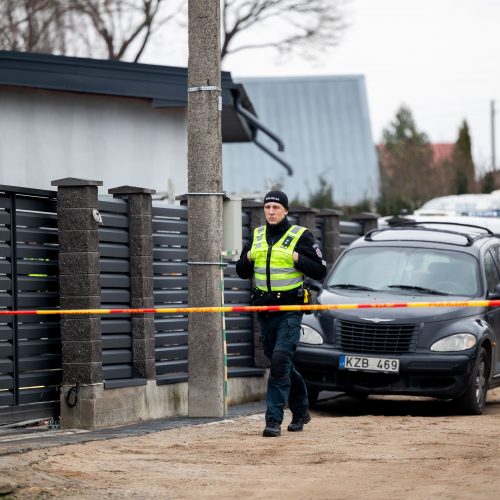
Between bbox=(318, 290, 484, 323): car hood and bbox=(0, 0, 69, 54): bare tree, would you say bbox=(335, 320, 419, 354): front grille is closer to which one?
bbox=(318, 290, 484, 323): car hood

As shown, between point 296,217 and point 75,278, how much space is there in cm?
597

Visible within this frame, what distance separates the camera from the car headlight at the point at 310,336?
14.2 meters

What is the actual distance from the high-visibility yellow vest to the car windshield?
3156 mm

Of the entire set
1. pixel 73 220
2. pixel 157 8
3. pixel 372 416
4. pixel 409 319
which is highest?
pixel 157 8

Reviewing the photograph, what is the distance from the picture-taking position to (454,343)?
45.3 feet

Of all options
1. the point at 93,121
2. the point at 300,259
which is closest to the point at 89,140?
the point at 93,121

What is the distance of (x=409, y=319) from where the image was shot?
13.9 m

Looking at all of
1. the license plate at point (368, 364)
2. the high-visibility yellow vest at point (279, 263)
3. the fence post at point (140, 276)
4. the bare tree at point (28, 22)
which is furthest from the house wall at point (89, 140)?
the bare tree at point (28, 22)

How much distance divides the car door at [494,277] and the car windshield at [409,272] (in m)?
0.23

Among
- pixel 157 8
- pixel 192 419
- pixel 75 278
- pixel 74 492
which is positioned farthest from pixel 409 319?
pixel 157 8

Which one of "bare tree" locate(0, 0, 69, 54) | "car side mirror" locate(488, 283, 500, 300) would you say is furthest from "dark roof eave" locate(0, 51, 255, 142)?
"bare tree" locate(0, 0, 69, 54)

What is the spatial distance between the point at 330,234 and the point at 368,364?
508cm

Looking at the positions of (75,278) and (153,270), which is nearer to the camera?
(75,278)

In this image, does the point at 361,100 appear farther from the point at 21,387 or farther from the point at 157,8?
the point at 21,387
